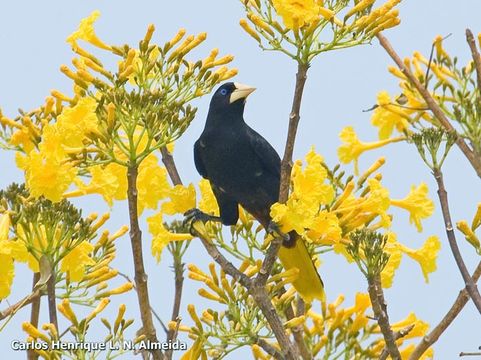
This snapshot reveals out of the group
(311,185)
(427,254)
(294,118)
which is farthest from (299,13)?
(427,254)

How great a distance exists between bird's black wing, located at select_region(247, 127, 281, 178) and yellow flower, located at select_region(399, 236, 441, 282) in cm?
116

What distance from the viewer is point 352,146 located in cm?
670

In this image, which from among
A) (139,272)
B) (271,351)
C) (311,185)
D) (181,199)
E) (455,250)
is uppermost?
(181,199)

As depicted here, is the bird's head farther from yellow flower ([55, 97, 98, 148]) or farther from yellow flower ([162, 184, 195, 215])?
yellow flower ([55, 97, 98, 148])

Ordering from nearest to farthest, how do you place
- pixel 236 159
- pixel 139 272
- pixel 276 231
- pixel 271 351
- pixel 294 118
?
pixel 294 118, pixel 139 272, pixel 271 351, pixel 276 231, pixel 236 159

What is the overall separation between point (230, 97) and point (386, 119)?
98cm

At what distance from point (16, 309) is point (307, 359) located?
150 centimetres

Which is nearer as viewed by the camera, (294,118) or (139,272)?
(294,118)

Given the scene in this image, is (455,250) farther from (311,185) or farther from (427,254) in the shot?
(427,254)

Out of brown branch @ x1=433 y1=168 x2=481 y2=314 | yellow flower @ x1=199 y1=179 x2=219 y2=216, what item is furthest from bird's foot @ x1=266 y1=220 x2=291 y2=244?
yellow flower @ x1=199 y1=179 x2=219 y2=216

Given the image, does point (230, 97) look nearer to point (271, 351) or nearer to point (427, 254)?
point (427, 254)

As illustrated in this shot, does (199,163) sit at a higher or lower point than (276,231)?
higher

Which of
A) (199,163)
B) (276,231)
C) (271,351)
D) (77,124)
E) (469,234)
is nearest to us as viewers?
(77,124)

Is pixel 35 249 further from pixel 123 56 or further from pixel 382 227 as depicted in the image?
pixel 382 227
